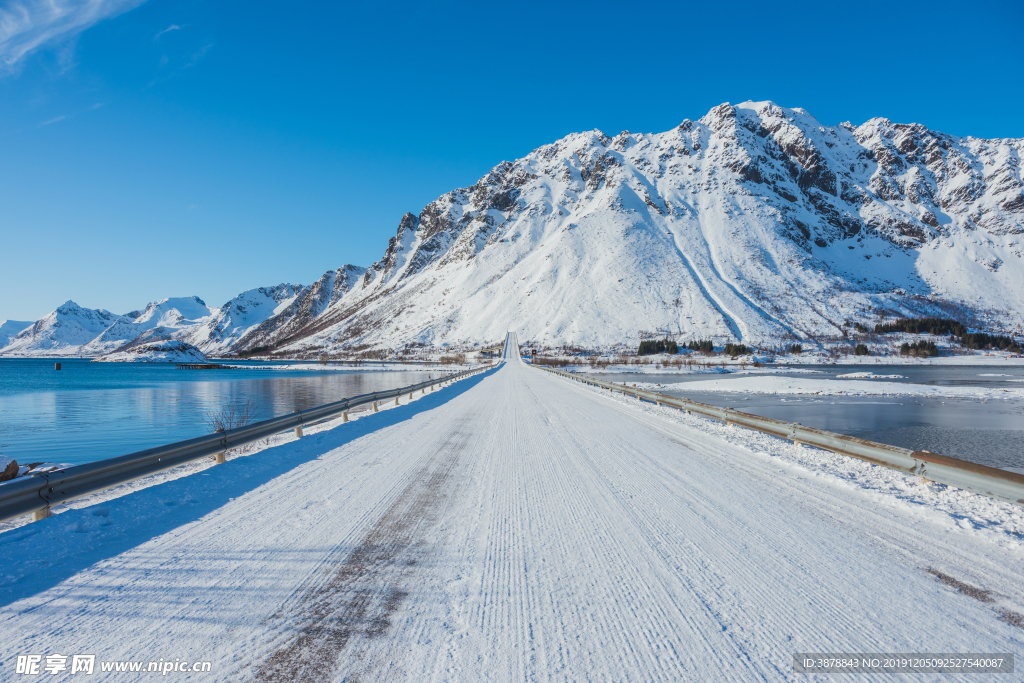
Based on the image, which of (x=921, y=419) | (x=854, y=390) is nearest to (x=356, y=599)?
(x=921, y=419)

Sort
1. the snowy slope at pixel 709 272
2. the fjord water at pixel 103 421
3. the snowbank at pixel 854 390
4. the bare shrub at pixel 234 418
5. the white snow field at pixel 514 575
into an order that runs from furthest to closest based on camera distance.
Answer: the snowy slope at pixel 709 272, the snowbank at pixel 854 390, the fjord water at pixel 103 421, the bare shrub at pixel 234 418, the white snow field at pixel 514 575

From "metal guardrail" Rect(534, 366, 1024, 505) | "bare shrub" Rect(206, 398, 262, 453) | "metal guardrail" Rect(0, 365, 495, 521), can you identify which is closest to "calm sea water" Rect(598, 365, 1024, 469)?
"metal guardrail" Rect(534, 366, 1024, 505)

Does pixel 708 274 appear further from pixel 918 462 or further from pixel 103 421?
pixel 918 462

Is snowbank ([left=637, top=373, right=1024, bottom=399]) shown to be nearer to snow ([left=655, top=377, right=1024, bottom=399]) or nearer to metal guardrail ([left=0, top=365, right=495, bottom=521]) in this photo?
snow ([left=655, top=377, right=1024, bottom=399])

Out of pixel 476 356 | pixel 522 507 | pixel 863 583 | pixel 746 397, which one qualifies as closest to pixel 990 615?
pixel 863 583

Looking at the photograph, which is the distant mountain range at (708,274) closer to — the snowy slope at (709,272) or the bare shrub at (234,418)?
the snowy slope at (709,272)

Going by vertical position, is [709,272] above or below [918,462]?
above

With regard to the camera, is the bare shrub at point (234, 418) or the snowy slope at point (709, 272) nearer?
the bare shrub at point (234, 418)

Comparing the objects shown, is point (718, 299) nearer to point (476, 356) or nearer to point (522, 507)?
point (476, 356)

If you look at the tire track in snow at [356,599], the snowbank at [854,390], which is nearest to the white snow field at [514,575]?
the tire track in snow at [356,599]

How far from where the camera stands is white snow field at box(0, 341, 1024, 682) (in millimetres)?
2762

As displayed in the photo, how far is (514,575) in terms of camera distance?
379 cm

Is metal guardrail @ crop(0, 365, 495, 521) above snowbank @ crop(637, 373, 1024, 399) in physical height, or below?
above

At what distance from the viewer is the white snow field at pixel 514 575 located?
2.76 meters
